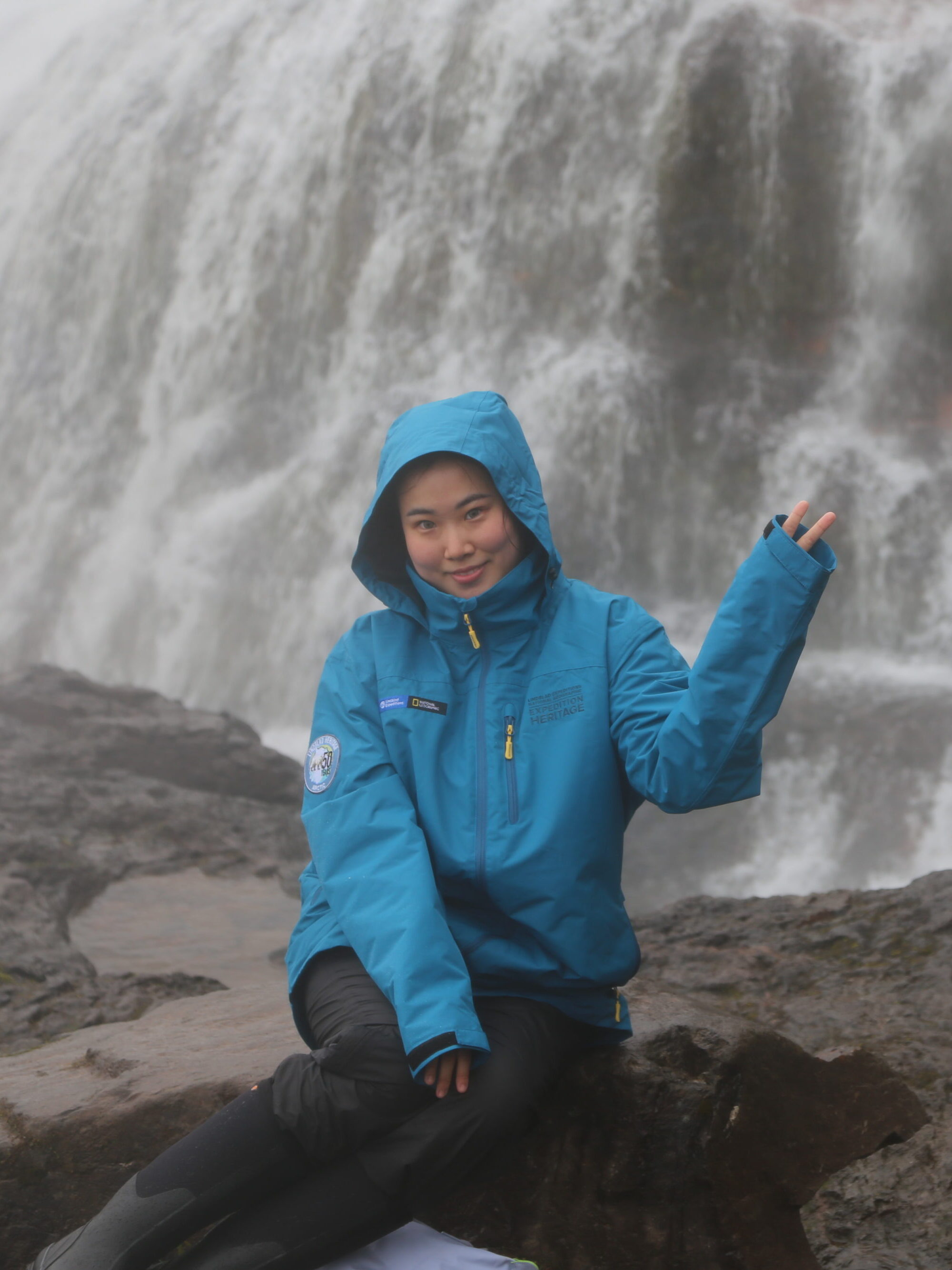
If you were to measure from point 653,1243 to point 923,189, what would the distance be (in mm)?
8846

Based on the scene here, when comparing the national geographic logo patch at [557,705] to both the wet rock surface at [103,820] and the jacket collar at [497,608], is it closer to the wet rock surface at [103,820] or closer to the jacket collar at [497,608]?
the jacket collar at [497,608]

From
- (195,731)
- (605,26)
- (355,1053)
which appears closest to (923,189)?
(605,26)

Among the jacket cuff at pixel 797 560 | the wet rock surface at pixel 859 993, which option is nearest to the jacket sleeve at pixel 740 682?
the jacket cuff at pixel 797 560

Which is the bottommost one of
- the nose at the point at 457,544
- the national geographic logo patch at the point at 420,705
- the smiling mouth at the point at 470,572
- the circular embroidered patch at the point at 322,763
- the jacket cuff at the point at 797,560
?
the circular embroidered patch at the point at 322,763

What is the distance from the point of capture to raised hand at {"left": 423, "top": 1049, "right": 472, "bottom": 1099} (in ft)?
5.66

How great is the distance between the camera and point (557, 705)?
2.00m

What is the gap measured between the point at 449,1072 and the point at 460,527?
0.86 m

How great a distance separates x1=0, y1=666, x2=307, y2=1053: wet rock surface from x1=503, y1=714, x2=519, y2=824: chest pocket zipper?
182 cm

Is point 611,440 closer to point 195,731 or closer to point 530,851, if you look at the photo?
point 195,731

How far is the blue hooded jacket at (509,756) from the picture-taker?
1.74 metres

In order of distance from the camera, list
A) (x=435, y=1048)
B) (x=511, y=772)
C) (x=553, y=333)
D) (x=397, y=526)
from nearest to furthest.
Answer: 1. (x=435, y=1048)
2. (x=511, y=772)
3. (x=397, y=526)
4. (x=553, y=333)

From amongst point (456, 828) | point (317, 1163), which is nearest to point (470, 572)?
point (456, 828)

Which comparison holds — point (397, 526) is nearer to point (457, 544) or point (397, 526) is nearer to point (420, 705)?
point (457, 544)

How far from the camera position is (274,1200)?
180 cm
